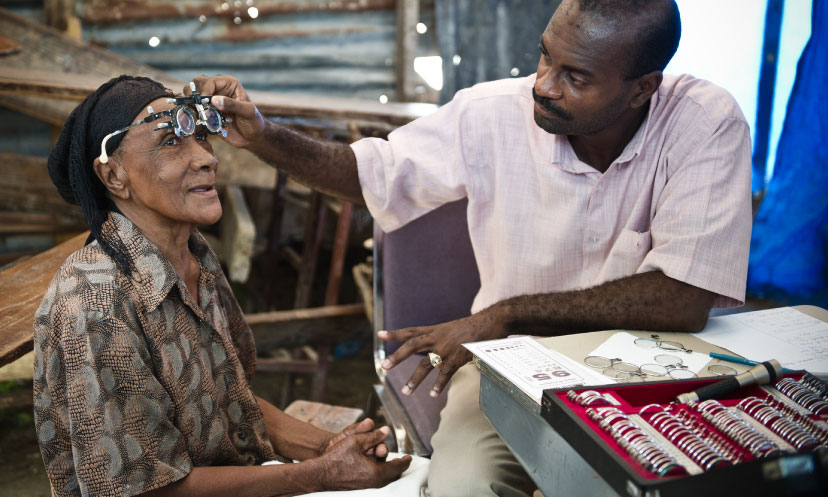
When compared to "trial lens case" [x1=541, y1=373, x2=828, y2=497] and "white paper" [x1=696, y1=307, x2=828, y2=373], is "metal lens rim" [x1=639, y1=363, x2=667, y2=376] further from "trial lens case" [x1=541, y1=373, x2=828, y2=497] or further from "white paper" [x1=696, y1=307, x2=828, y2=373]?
"trial lens case" [x1=541, y1=373, x2=828, y2=497]

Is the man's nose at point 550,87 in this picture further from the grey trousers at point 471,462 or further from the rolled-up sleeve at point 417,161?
the grey trousers at point 471,462

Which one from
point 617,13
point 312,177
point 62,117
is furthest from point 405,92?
point 617,13

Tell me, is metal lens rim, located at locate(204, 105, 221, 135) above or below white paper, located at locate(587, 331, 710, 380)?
above

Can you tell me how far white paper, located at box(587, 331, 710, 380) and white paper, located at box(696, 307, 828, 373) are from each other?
5.3 inches

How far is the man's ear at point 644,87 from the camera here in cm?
213

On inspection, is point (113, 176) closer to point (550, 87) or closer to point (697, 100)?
point (550, 87)

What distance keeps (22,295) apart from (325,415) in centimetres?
117

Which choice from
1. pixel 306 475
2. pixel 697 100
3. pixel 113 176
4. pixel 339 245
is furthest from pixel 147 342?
pixel 339 245

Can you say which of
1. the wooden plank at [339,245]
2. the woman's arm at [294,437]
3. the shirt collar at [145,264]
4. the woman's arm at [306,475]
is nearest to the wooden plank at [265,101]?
the wooden plank at [339,245]

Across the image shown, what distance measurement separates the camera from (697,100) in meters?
2.17

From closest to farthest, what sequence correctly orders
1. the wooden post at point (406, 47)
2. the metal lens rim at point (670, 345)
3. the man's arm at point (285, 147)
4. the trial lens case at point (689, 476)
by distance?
1. the trial lens case at point (689, 476)
2. the metal lens rim at point (670, 345)
3. the man's arm at point (285, 147)
4. the wooden post at point (406, 47)

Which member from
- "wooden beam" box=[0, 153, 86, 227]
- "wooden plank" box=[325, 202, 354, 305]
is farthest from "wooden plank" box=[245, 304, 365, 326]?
"wooden beam" box=[0, 153, 86, 227]

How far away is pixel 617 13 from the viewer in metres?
2.01

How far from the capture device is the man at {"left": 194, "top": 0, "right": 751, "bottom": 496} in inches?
76.9
